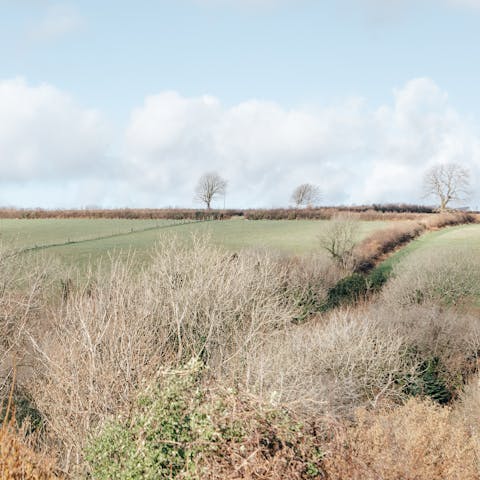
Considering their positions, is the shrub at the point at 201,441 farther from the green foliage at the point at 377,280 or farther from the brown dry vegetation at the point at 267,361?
the green foliage at the point at 377,280

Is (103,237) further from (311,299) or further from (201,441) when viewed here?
(201,441)

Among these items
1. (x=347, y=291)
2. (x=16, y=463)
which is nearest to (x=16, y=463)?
(x=16, y=463)

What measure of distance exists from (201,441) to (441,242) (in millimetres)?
60280

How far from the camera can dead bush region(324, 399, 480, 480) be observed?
1262 cm

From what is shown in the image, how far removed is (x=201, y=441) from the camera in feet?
39.6

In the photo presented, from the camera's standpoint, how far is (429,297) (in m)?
43.4

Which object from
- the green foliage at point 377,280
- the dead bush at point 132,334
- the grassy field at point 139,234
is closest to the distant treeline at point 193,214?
the grassy field at point 139,234

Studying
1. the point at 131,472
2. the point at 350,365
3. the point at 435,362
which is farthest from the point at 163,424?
the point at 435,362

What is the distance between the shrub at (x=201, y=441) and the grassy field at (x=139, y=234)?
43.9 meters

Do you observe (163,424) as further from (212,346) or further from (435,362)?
(435,362)

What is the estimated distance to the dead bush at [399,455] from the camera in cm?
1262

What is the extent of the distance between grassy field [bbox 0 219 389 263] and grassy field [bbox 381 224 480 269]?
7.17m

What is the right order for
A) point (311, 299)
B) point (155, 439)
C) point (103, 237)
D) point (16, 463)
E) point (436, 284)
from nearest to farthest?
point (155, 439), point (16, 463), point (436, 284), point (311, 299), point (103, 237)

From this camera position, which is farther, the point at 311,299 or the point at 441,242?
the point at 441,242
